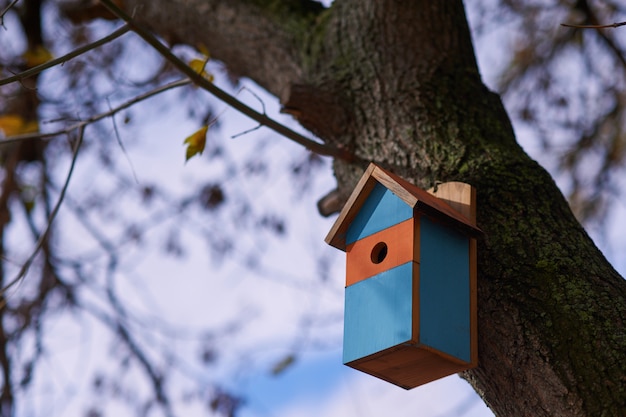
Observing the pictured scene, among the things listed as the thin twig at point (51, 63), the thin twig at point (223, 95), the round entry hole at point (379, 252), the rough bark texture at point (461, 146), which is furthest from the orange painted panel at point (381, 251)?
the thin twig at point (51, 63)

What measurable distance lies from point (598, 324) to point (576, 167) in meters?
2.91

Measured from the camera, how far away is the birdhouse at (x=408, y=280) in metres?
2.30

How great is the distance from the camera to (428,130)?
2.89 m

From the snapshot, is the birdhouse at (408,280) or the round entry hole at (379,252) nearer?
the birdhouse at (408,280)

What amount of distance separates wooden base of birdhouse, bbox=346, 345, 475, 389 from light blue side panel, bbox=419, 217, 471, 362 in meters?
0.03

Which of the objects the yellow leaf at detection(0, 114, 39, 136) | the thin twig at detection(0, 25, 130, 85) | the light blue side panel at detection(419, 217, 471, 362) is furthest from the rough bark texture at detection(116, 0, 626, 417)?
the yellow leaf at detection(0, 114, 39, 136)

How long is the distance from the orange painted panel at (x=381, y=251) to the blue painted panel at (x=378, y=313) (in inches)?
0.9

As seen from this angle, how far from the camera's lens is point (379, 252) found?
2.58m

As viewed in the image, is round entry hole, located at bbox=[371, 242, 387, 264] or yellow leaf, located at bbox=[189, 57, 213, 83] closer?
round entry hole, located at bbox=[371, 242, 387, 264]

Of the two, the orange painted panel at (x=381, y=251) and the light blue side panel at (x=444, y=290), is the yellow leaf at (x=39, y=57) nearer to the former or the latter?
the orange painted panel at (x=381, y=251)

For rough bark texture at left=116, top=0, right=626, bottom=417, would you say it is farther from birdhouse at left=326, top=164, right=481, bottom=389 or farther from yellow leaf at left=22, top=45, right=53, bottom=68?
yellow leaf at left=22, top=45, right=53, bottom=68

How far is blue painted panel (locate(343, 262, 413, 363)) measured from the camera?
2301mm

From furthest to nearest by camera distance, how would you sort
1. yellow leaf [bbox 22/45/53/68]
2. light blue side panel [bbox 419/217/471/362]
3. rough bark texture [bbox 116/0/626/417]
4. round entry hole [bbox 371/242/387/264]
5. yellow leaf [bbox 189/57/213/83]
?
yellow leaf [bbox 22/45/53/68] < yellow leaf [bbox 189/57/213/83] < round entry hole [bbox 371/242/387/264] < light blue side panel [bbox 419/217/471/362] < rough bark texture [bbox 116/0/626/417]

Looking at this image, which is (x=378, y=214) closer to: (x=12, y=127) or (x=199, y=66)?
(x=199, y=66)
